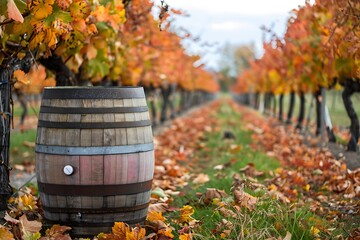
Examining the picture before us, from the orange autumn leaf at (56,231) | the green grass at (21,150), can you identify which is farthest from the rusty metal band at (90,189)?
the green grass at (21,150)

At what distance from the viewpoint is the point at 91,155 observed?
167 inches

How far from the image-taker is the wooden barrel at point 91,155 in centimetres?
425

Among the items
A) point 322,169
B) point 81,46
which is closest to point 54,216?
point 81,46

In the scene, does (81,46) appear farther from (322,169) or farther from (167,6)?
(322,169)

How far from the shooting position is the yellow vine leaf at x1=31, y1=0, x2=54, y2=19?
14.8 ft

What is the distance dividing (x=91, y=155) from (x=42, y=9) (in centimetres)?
124

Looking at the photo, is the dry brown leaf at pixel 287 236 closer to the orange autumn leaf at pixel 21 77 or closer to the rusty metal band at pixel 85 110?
the rusty metal band at pixel 85 110

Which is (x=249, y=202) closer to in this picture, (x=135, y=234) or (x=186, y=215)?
(x=186, y=215)

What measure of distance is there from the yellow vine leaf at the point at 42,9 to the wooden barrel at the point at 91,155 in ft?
→ 2.02

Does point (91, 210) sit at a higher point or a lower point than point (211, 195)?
higher

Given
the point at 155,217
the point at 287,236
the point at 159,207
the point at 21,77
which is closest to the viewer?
the point at 287,236

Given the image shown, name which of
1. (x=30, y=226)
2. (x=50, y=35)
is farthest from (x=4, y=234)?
(x=50, y=35)

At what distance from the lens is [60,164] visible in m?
4.29

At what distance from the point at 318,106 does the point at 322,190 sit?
730 centimetres
